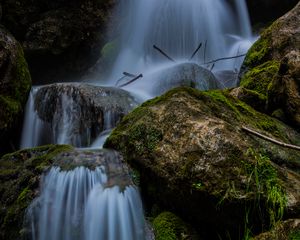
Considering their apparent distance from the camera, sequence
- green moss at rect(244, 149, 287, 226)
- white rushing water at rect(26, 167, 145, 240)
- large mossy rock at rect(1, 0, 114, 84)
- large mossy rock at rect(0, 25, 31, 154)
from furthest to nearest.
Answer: large mossy rock at rect(1, 0, 114, 84)
large mossy rock at rect(0, 25, 31, 154)
white rushing water at rect(26, 167, 145, 240)
green moss at rect(244, 149, 287, 226)

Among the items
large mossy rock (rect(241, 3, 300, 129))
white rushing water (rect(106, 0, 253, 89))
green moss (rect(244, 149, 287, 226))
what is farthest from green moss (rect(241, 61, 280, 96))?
white rushing water (rect(106, 0, 253, 89))

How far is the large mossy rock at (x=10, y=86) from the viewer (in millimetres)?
7078

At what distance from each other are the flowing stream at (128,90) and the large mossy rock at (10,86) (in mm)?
481

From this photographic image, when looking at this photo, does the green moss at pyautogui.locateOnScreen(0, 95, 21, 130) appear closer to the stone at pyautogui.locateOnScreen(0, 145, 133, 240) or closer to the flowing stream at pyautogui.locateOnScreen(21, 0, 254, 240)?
the flowing stream at pyautogui.locateOnScreen(21, 0, 254, 240)

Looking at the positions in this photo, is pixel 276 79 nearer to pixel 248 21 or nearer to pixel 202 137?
pixel 202 137

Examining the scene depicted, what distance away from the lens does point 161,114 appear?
4.44m

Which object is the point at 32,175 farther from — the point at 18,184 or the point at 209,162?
the point at 209,162

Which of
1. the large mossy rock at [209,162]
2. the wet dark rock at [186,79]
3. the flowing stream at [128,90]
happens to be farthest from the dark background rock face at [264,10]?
the large mossy rock at [209,162]

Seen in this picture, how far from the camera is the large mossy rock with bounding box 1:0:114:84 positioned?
11305 mm

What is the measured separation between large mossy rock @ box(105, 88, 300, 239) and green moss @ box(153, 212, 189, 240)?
99 mm

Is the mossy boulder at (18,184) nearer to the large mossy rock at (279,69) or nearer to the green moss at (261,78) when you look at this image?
the large mossy rock at (279,69)

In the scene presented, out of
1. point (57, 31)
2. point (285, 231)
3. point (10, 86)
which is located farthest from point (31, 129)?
point (285, 231)

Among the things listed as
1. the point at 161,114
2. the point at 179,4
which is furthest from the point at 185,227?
the point at 179,4

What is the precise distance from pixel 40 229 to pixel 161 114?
182 centimetres
